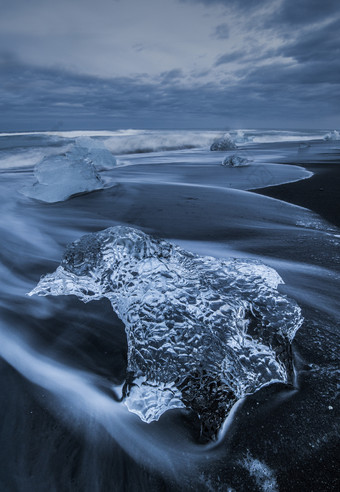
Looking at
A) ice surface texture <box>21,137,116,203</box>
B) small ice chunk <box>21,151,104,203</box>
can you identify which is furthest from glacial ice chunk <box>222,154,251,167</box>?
small ice chunk <box>21,151,104,203</box>

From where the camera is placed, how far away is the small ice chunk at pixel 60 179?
19.4 ft

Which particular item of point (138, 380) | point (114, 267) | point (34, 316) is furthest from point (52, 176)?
point (138, 380)

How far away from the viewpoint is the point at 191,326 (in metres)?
1.41

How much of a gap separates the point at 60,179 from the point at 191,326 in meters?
5.45

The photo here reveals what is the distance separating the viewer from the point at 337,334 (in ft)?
5.91

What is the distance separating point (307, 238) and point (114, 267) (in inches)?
101

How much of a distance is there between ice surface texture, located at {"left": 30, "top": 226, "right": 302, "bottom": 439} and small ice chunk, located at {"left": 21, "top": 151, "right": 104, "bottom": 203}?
177 inches

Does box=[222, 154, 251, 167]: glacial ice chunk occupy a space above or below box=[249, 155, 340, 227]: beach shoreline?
above

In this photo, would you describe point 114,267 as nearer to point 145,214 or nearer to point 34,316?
point 34,316

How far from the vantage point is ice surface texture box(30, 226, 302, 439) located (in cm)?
131

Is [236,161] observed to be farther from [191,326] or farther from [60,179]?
[191,326]

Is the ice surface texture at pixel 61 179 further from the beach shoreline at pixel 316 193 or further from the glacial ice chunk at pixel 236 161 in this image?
the glacial ice chunk at pixel 236 161

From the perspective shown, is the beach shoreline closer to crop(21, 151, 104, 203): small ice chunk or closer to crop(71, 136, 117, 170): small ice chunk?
crop(21, 151, 104, 203): small ice chunk

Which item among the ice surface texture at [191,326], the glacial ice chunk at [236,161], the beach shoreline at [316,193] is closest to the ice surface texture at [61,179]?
the beach shoreline at [316,193]
